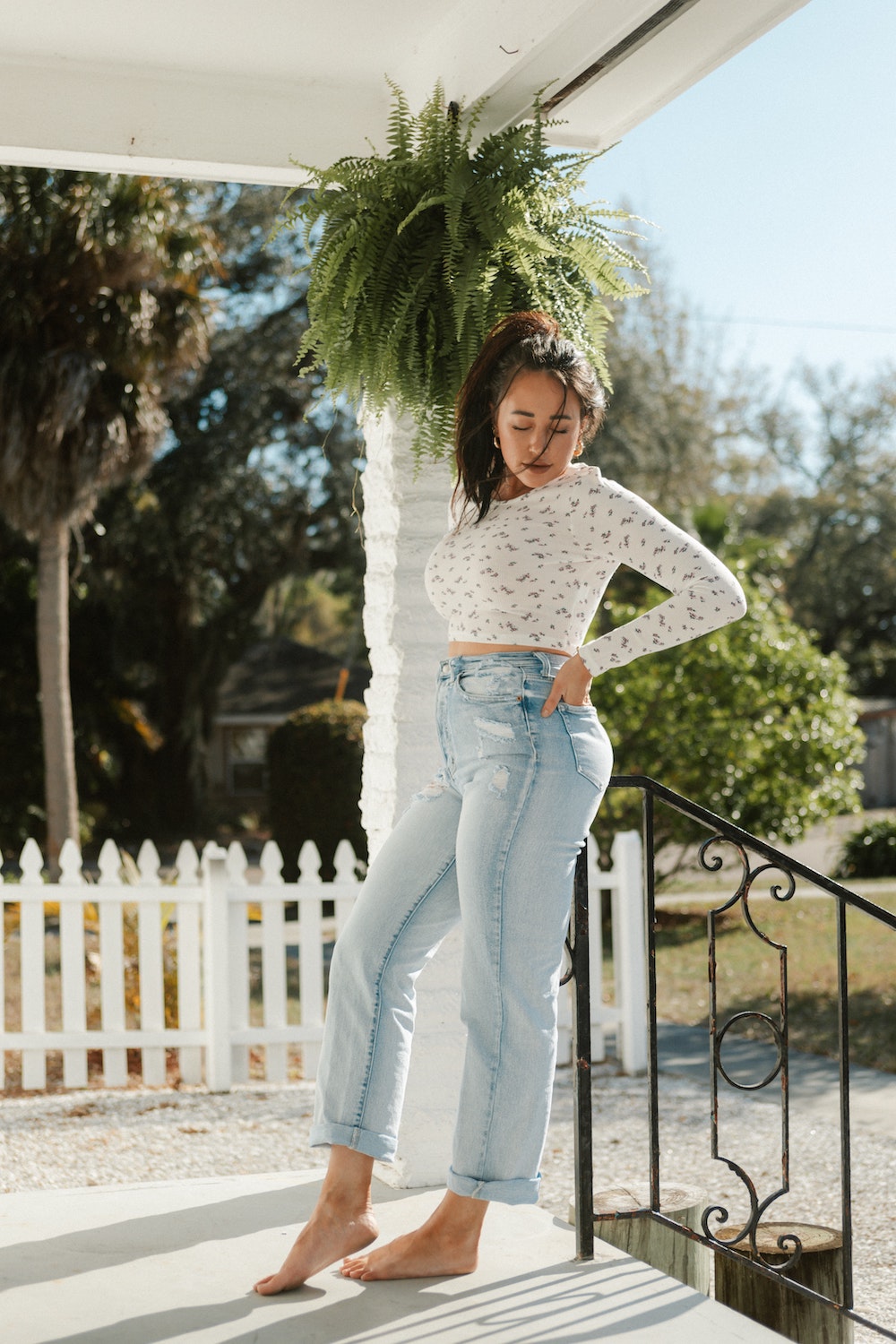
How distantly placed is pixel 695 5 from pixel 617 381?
13.8 m

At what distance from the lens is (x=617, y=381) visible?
1630cm

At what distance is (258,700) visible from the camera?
19.7 metres

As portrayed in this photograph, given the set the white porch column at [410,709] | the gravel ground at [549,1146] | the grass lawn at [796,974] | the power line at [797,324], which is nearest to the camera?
the white porch column at [410,709]

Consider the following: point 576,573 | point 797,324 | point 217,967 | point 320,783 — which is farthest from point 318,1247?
point 797,324

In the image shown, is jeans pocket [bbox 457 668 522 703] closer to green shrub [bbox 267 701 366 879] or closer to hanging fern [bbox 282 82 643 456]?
hanging fern [bbox 282 82 643 456]

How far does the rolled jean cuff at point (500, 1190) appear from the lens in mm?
2357

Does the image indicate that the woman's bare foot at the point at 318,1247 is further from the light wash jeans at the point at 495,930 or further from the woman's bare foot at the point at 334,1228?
the light wash jeans at the point at 495,930

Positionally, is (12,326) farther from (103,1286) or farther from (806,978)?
(103,1286)

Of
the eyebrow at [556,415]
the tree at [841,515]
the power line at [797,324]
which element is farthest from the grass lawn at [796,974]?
the tree at [841,515]

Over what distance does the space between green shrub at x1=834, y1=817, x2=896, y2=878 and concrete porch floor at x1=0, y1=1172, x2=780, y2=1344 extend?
1166 centimetres

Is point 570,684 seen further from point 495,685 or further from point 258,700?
point 258,700

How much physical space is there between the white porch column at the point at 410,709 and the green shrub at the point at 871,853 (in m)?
11.4

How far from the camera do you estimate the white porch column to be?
10.6 ft

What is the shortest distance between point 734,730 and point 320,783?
4158mm
